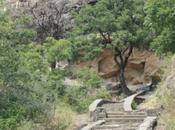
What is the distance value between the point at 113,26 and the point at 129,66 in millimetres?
6325

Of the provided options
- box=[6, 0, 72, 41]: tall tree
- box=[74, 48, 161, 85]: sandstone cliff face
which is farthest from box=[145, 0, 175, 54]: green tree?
box=[6, 0, 72, 41]: tall tree

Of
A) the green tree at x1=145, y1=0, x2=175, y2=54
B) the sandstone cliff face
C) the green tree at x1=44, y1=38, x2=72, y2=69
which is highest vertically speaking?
the green tree at x1=145, y1=0, x2=175, y2=54

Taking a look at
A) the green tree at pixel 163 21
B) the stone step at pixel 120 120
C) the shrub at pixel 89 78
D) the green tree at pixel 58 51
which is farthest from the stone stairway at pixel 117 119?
the shrub at pixel 89 78

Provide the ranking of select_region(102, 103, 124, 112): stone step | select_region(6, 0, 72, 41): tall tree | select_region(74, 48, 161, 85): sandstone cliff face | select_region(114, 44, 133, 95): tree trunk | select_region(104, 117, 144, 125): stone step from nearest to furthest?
select_region(104, 117, 144, 125): stone step < select_region(102, 103, 124, 112): stone step < select_region(114, 44, 133, 95): tree trunk < select_region(74, 48, 161, 85): sandstone cliff face < select_region(6, 0, 72, 41): tall tree

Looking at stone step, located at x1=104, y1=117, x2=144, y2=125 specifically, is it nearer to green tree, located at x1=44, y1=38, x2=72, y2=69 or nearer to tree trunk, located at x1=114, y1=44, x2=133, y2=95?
green tree, located at x1=44, y1=38, x2=72, y2=69

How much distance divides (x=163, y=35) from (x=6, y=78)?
8264 millimetres

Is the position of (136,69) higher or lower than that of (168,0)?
lower

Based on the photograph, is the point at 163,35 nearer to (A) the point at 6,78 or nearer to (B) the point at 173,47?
(B) the point at 173,47

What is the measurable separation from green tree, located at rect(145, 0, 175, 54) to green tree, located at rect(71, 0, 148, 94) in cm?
766

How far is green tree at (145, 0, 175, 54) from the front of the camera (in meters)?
18.5

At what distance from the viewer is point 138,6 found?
28.8m

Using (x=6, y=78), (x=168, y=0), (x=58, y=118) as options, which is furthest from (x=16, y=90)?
(x=168, y=0)

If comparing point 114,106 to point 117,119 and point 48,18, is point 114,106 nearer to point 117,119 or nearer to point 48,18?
point 117,119

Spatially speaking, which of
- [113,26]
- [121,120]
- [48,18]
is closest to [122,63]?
[113,26]
